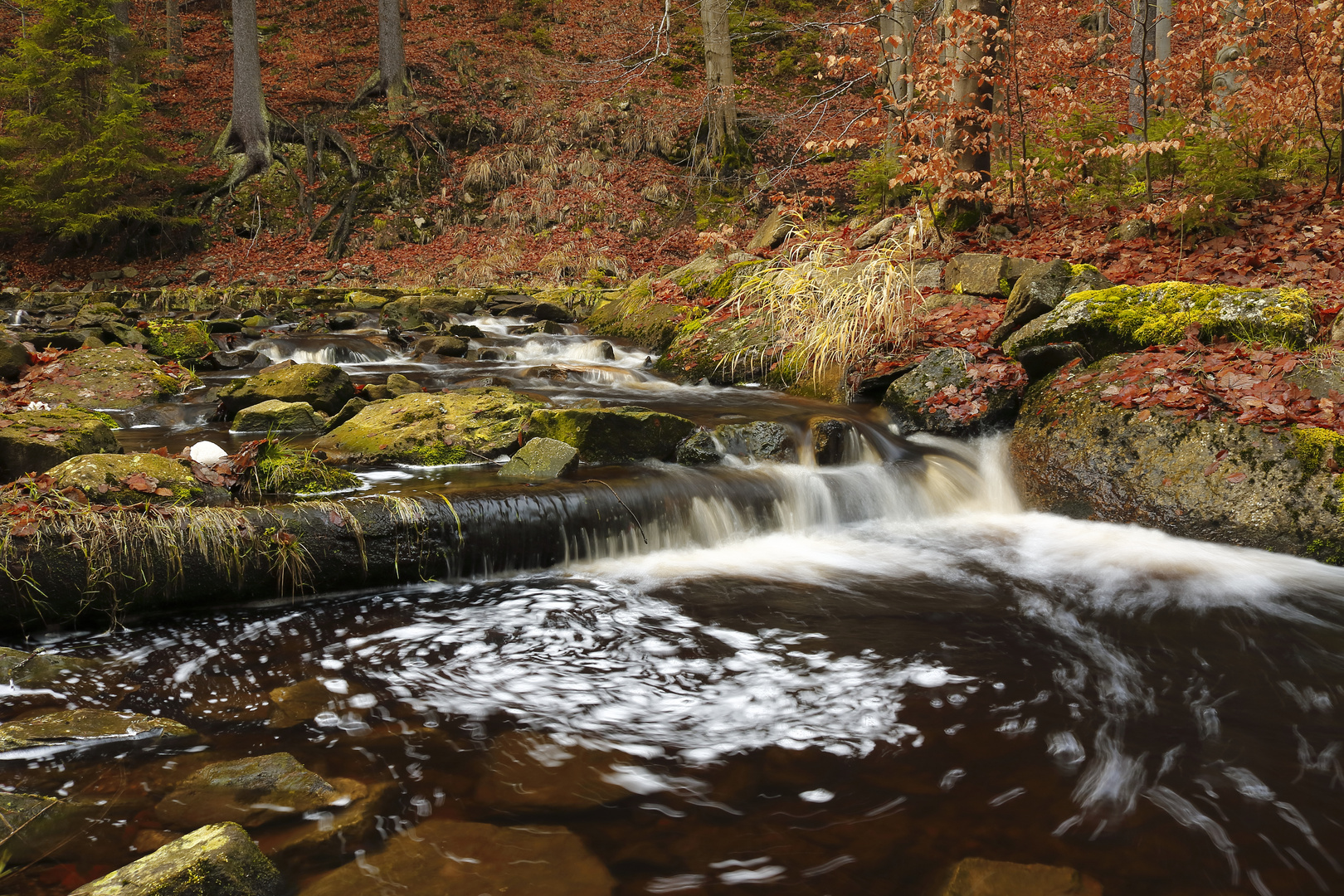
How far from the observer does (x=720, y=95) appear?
1783 centimetres

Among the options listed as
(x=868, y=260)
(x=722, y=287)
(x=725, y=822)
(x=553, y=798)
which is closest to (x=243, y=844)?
(x=553, y=798)

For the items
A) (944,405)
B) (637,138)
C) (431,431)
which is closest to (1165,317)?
(944,405)

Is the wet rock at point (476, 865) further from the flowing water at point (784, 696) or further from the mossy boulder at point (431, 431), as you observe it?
the mossy boulder at point (431, 431)

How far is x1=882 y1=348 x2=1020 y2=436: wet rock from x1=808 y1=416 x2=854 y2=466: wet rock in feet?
2.63

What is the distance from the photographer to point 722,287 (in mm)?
10477

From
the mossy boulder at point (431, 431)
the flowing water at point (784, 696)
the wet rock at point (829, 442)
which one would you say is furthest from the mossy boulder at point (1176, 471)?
the mossy boulder at point (431, 431)

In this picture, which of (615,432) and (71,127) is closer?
(615,432)

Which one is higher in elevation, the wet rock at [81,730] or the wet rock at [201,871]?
the wet rock at [201,871]

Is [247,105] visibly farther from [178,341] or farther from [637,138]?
[178,341]

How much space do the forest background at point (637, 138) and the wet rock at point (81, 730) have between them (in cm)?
771

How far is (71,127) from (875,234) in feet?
57.5

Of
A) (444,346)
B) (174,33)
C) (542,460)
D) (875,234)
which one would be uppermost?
(174,33)

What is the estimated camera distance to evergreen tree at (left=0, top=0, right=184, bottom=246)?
16.7m

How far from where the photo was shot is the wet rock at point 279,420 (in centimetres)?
691
